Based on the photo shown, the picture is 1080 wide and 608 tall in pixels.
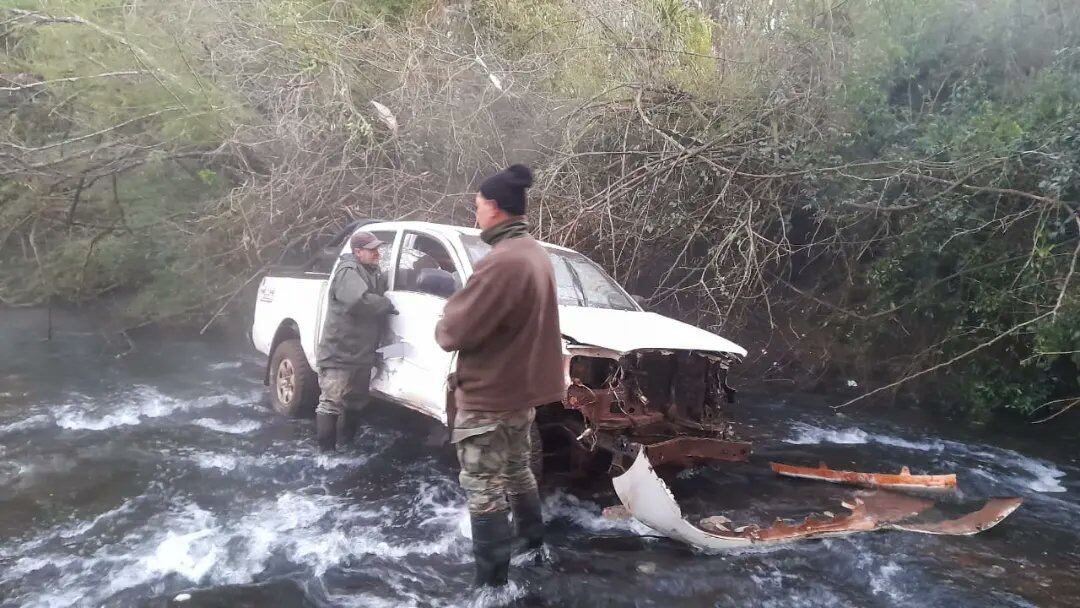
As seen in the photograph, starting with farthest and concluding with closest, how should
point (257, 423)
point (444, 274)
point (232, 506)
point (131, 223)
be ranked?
1. point (131, 223)
2. point (257, 423)
3. point (444, 274)
4. point (232, 506)

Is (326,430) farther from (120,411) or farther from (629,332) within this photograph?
(120,411)

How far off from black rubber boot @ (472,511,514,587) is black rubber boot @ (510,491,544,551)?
0.28 metres

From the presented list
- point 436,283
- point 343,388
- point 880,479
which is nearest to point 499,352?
point 436,283

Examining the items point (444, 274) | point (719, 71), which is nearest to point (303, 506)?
point (444, 274)

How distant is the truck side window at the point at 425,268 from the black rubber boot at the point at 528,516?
1744 millimetres

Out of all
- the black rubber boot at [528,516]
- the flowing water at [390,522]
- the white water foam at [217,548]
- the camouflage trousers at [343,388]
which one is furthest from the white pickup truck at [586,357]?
the white water foam at [217,548]

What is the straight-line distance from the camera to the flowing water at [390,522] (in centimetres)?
379

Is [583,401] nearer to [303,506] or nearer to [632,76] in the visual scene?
[303,506]

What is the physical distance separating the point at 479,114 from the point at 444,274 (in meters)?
4.44

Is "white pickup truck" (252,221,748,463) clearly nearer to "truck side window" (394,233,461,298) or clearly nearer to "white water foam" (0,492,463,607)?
"truck side window" (394,233,461,298)

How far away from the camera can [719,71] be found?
8477mm

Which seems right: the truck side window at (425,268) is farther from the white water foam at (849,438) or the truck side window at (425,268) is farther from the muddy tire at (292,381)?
the white water foam at (849,438)

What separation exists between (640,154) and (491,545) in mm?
5588

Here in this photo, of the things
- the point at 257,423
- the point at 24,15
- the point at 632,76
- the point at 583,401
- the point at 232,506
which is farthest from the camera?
the point at 24,15
